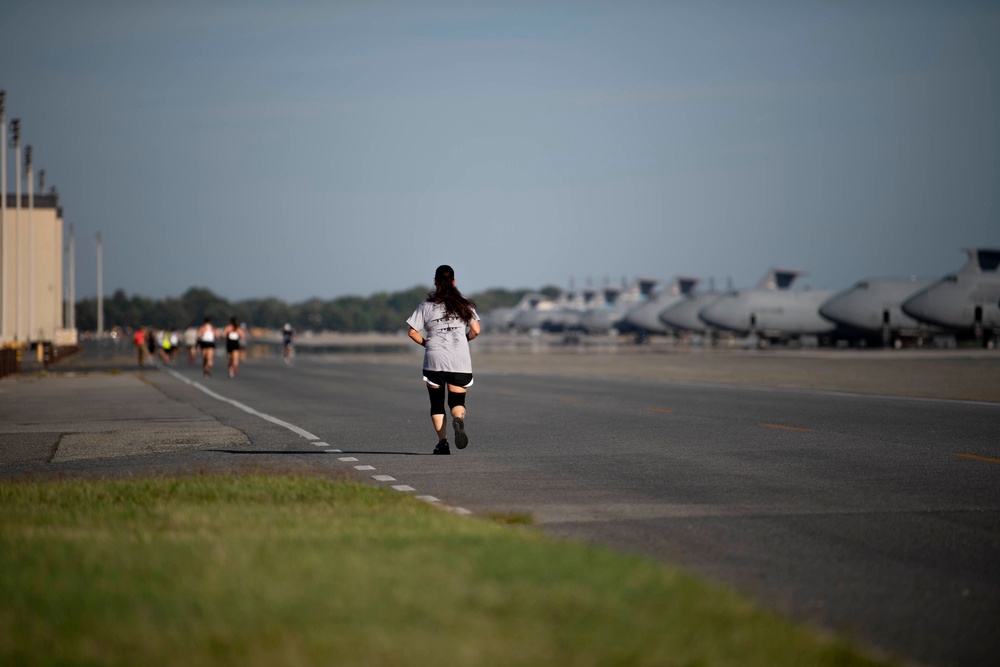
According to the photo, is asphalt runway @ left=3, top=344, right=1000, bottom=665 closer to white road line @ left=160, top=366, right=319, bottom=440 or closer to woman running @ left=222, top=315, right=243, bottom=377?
white road line @ left=160, top=366, right=319, bottom=440

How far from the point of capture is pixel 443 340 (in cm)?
1331

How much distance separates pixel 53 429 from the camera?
18047 mm

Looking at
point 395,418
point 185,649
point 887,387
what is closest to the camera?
point 185,649

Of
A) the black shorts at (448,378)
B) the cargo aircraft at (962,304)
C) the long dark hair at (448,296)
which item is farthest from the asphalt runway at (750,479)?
the cargo aircraft at (962,304)

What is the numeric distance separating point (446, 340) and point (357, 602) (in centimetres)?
816

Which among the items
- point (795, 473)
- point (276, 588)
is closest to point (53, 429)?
point (795, 473)

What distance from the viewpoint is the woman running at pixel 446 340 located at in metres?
13.3

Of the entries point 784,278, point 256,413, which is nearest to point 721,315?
point 784,278

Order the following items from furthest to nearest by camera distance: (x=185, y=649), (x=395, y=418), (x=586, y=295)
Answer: (x=586, y=295)
(x=395, y=418)
(x=185, y=649)

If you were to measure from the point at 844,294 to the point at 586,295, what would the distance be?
116 metres

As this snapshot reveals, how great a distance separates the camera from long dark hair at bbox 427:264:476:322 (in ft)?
43.8

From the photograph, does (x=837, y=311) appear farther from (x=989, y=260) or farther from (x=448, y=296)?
(x=448, y=296)

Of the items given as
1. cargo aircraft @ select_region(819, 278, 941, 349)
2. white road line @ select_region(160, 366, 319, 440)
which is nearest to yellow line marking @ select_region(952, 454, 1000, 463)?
white road line @ select_region(160, 366, 319, 440)

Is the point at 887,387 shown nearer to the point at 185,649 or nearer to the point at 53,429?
the point at 53,429
